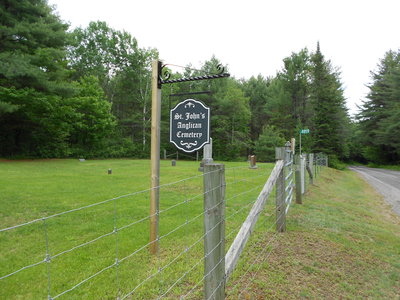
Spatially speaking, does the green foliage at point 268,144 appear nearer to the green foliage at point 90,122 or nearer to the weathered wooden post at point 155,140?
the green foliage at point 90,122

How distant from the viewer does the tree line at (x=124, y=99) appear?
19141 millimetres

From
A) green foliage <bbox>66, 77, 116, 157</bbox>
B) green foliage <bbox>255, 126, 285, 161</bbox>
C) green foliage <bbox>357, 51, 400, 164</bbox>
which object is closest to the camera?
green foliage <bbox>66, 77, 116, 157</bbox>

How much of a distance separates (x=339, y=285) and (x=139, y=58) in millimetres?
34374

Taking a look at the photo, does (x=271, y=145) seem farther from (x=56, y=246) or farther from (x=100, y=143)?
(x=56, y=246)

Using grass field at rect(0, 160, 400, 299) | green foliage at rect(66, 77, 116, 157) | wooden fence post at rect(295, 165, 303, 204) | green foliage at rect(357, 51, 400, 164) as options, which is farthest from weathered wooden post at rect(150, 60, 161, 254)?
green foliage at rect(357, 51, 400, 164)

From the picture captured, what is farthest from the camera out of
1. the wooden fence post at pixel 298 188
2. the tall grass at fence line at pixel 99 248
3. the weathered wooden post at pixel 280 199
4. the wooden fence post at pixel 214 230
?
the wooden fence post at pixel 298 188

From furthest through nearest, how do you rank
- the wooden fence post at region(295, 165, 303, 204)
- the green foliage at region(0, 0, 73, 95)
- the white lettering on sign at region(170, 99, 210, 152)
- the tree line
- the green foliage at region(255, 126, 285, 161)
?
the green foliage at region(255, 126, 285, 161)
the tree line
the green foliage at region(0, 0, 73, 95)
the wooden fence post at region(295, 165, 303, 204)
the white lettering on sign at region(170, 99, 210, 152)

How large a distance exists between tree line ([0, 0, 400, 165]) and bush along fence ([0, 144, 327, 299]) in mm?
16375

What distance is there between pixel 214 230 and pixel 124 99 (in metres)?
35.1

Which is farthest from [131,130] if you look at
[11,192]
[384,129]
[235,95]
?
[384,129]

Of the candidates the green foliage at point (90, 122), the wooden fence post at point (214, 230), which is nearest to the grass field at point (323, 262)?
the wooden fence post at point (214, 230)

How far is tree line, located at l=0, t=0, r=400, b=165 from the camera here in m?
19.1

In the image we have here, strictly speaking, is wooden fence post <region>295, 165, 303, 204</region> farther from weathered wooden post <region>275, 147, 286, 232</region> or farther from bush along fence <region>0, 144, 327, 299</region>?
weathered wooden post <region>275, 147, 286, 232</region>

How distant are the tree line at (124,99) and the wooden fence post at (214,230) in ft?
62.5
